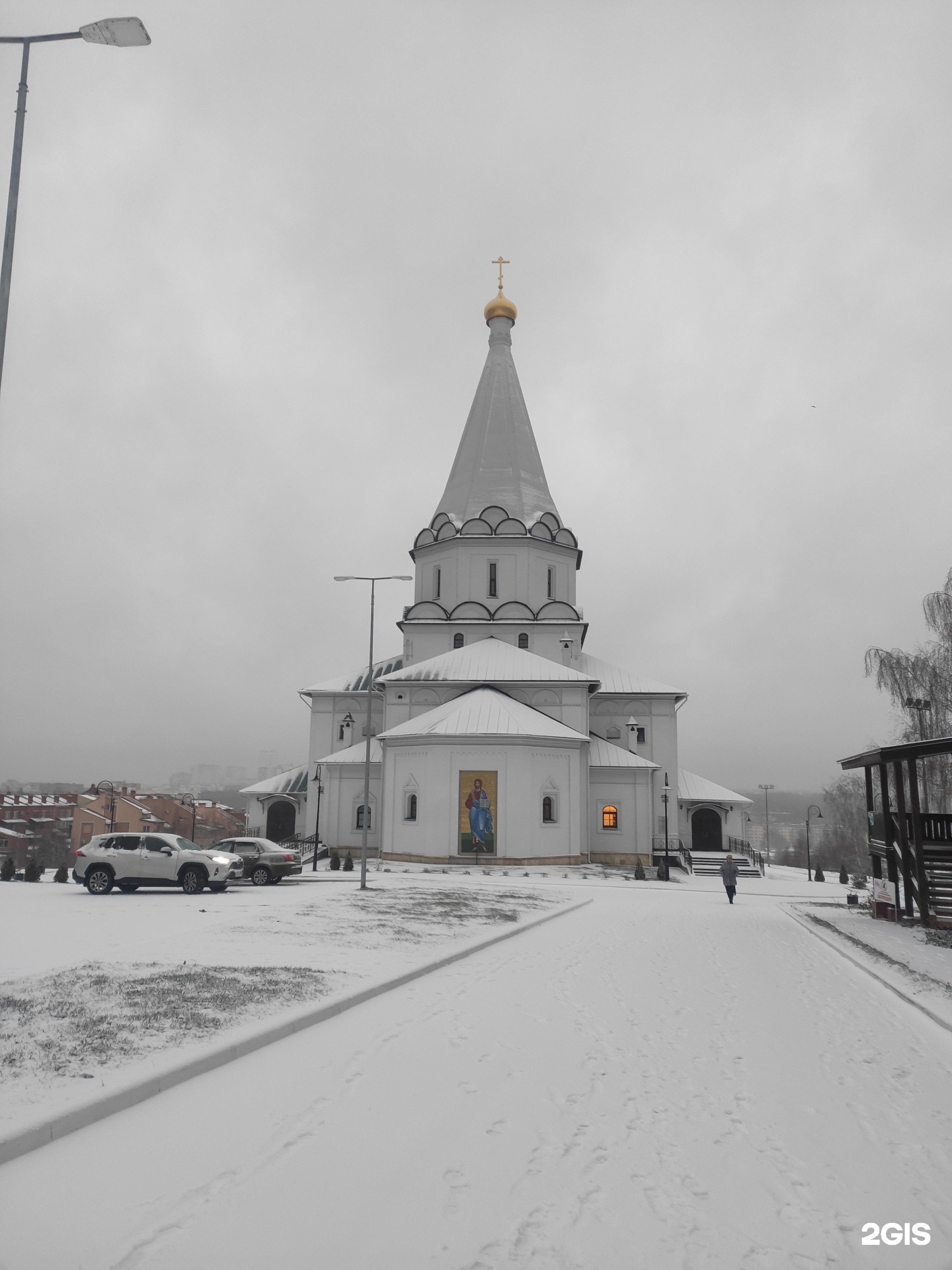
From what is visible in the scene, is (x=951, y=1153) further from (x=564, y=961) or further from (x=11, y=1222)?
(x=564, y=961)

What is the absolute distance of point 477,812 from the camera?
31.7 meters

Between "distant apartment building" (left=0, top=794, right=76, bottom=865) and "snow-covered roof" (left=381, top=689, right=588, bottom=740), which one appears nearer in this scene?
"snow-covered roof" (left=381, top=689, right=588, bottom=740)

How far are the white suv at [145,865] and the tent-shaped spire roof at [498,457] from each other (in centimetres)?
2502

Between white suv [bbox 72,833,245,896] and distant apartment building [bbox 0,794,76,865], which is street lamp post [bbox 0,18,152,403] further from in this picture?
distant apartment building [bbox 0,794,76,865]

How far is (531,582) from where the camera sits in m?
41.5

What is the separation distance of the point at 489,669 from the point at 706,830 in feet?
47.8

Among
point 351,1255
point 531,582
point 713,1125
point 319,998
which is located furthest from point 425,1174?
point 531,582

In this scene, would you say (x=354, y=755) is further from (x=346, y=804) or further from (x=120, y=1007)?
(x=120, y=1007)

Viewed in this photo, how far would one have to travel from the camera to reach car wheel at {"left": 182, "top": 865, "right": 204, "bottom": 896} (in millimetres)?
19906

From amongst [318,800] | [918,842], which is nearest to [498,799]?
[318,800]

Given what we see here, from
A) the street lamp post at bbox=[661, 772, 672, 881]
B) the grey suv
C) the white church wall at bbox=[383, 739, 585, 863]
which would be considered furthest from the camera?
the street lamp post at bbox=[661, 772, 672, 881]

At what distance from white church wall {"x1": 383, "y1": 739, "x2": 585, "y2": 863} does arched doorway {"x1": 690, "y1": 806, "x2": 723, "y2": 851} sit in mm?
11265

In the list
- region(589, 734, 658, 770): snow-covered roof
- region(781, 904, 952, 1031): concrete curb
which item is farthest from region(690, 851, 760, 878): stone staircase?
region(781, 904, 952, 1031): concrete curb

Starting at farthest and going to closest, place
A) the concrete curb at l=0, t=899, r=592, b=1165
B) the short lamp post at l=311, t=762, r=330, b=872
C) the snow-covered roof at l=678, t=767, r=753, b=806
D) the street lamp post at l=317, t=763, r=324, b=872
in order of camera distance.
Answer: the snow-covered roof at l=678, t=767, r=753, b=806
the street lamp post at l=317, t=763, r=324, b=872
the short lamp post at l=311, t=762, r=330, b=872
the concrete curb at l=0, t=899, r=592, b=1165
